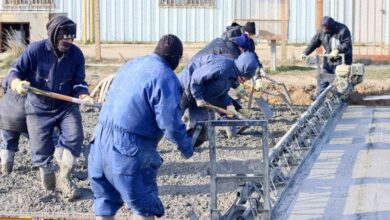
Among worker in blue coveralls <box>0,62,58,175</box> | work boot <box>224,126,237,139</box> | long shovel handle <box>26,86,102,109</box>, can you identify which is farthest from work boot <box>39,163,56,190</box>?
work boot <box>224,126,237,139</box>

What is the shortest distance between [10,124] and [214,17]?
13502mm

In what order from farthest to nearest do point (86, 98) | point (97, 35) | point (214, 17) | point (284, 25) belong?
point (214, 17), point (284, 25), point (97, 35), point (86, 98)

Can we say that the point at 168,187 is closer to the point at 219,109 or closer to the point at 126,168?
the point at 219,109

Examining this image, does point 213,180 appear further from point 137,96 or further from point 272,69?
point 272,69

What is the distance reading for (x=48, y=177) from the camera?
9.57 meters

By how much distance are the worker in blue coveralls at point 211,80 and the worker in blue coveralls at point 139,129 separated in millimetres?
3939

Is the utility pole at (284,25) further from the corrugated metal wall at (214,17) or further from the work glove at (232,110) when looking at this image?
the work glove at (232,110)

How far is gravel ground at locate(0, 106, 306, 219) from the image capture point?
8.92m

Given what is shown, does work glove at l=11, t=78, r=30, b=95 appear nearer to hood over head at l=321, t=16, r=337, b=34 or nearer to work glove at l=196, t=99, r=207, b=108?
work glove at l=196, t=99, r=207, b=108

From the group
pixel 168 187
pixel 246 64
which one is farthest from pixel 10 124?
pixel 246 64

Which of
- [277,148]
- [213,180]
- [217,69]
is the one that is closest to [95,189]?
[213,180]

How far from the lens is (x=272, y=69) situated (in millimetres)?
19297

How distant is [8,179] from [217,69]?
8.33ft

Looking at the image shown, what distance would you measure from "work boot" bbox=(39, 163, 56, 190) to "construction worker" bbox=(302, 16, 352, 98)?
7.12m
